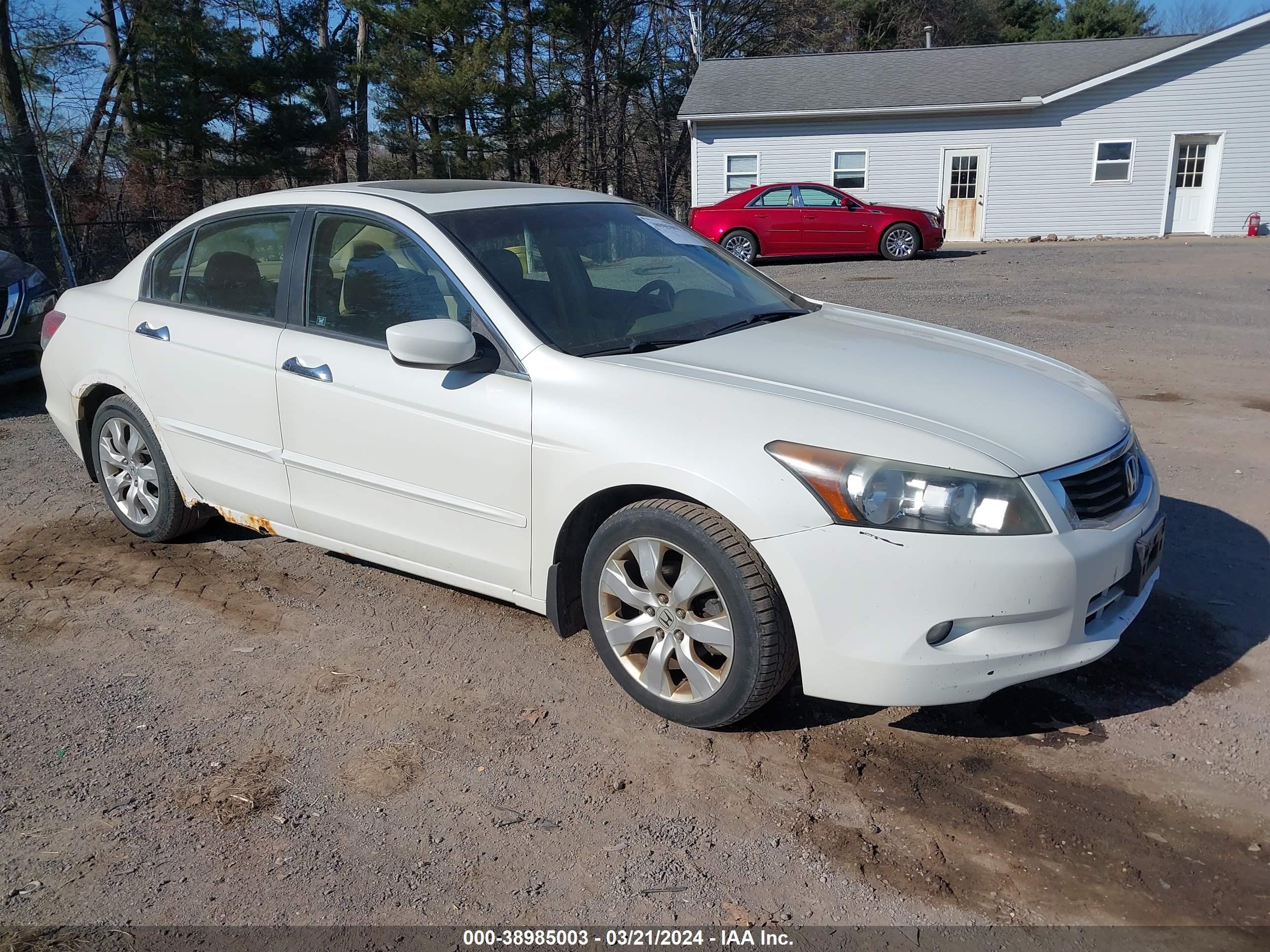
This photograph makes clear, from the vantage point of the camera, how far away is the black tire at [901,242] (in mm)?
20422

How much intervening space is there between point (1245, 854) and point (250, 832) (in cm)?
275

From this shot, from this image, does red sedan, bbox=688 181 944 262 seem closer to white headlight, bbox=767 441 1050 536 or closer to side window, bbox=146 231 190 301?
side window, bbox=146 231 190 301

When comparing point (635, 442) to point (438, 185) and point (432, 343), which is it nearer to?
point (432, 343)

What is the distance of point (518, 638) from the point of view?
421cm

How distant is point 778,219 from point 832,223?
41.6 inches

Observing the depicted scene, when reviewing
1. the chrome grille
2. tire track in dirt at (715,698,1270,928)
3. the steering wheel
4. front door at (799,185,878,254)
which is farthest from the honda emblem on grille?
front door at (799,185,878,254)

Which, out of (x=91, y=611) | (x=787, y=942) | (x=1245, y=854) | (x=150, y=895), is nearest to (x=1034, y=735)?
A: (x=1245, y=854)

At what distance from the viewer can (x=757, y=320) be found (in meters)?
4.29

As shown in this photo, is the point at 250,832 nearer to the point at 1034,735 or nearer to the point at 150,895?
the point at 150,895

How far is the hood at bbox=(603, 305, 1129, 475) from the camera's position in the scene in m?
3.19

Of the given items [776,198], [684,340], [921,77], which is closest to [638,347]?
[684,340]

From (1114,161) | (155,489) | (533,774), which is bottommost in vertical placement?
(533,774)

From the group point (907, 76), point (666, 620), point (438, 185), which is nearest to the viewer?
point (666, 620)

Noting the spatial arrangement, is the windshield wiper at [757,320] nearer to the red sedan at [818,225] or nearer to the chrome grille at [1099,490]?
the chrome grille at [1099,490]
